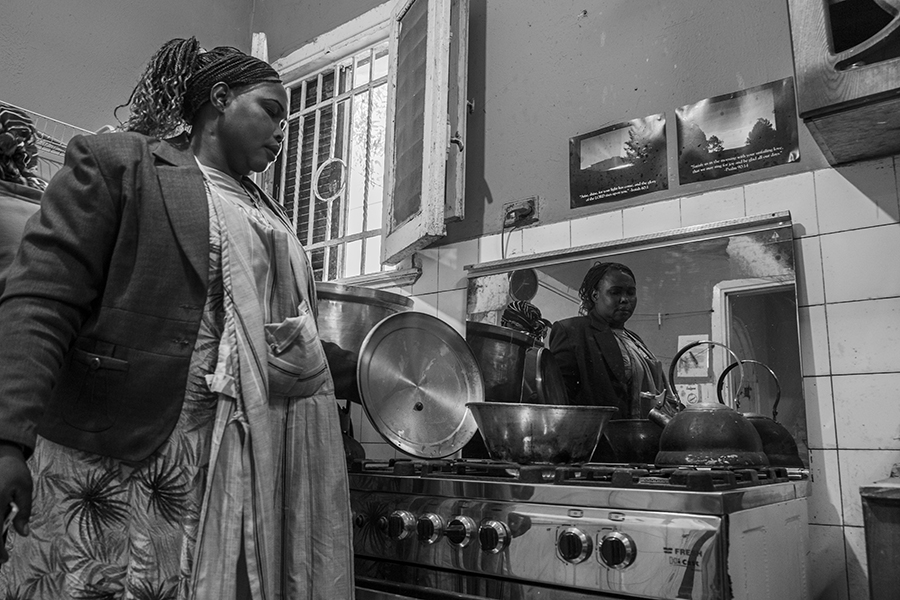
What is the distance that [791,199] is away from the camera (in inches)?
70.8

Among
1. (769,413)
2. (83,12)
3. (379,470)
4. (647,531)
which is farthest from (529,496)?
(83,12)

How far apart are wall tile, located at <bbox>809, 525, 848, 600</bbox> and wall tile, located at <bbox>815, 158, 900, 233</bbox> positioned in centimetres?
72

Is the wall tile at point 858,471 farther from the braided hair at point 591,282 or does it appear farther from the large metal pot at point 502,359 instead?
the large metal pot at point 502,359

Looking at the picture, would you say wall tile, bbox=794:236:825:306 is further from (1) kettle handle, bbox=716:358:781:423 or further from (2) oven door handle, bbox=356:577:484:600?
(2) oven door handle, bbox=356:577:484:600

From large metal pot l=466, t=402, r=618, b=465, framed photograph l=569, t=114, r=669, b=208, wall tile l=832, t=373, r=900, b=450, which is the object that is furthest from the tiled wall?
large metal pot l=466, t=402, r=618, b=465

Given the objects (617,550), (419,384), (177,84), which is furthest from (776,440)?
(177,84)

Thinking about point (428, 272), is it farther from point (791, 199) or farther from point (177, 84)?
point (177, 84)

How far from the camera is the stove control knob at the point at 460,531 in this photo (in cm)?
127

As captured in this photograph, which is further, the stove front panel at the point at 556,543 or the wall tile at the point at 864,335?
the wall tile at the point at 864,335

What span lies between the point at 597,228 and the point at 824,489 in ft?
3.03

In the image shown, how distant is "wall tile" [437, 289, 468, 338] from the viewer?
237 centimetres

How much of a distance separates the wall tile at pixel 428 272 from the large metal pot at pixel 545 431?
3.49 ft

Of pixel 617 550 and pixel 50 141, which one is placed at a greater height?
pixel 50 141

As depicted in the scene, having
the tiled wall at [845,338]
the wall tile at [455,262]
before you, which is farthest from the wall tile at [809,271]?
the wall tile at [455,262]
